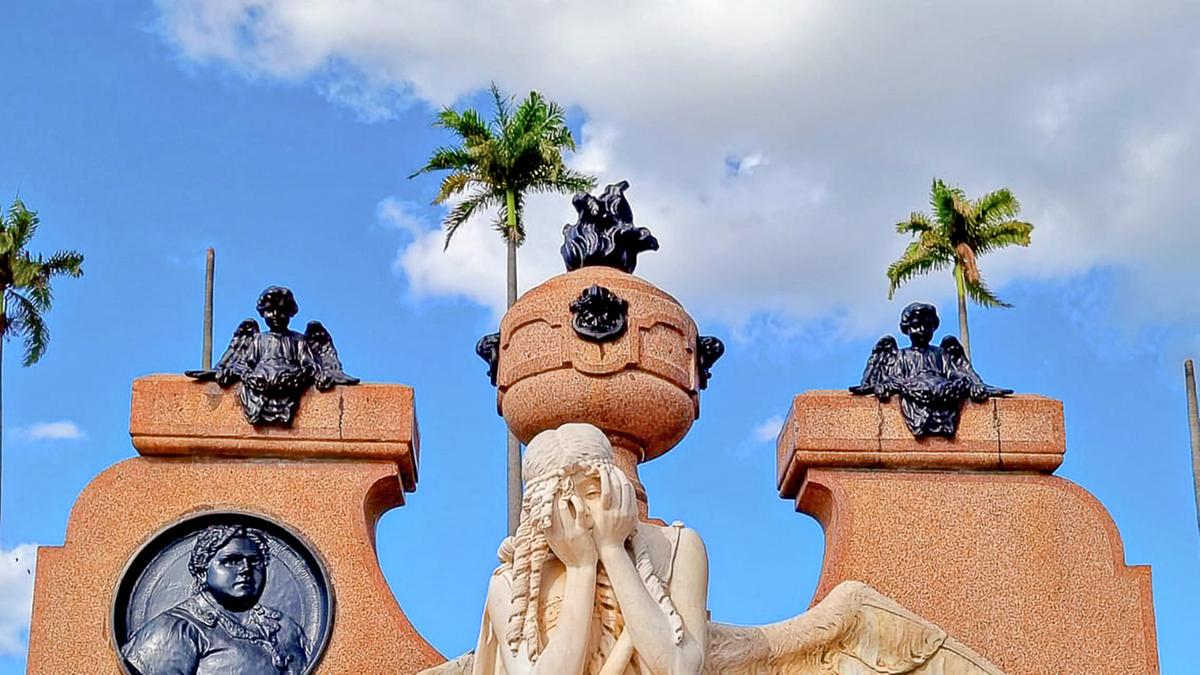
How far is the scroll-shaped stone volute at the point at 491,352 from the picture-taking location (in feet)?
31.5

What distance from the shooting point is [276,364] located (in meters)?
9.14

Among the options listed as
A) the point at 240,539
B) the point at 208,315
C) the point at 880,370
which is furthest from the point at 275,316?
Answer: the point at 208,315

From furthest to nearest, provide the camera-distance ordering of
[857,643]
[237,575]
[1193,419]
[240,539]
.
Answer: [1193,419] → [240,539] → [237,575] → [857,643]

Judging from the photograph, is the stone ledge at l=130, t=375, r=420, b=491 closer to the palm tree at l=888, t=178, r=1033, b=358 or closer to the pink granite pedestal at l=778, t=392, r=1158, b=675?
the pink granite pedestal at l=778, t=392, r=1158, b=675

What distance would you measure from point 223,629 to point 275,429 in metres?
1.12

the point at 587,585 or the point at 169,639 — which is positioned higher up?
the point at 169,639

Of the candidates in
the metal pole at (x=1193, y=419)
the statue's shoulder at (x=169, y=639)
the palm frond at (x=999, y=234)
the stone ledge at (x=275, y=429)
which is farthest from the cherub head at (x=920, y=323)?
the palm frond at (x=999, y=234)

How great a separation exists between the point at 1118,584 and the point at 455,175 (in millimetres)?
19510

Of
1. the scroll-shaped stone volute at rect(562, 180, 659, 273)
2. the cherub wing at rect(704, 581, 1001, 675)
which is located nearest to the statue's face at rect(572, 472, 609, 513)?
the cherub wing at rect(704, 581, 1001, 675)

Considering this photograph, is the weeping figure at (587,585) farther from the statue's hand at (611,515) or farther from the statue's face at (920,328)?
the statue's face at (920,328)

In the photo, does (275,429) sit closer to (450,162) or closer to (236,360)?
(236,360)

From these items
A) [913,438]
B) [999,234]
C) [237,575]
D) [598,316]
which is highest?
[999,234]

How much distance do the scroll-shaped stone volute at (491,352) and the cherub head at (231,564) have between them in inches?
64.3

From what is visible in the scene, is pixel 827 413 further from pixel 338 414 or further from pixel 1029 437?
pixel 338 414
